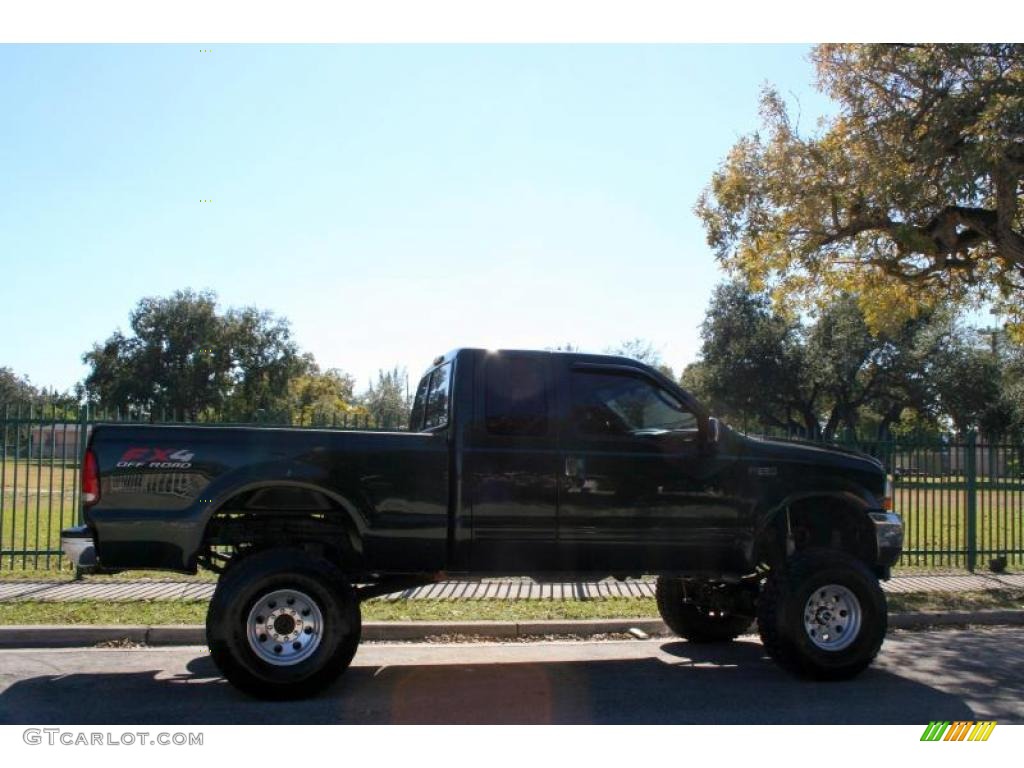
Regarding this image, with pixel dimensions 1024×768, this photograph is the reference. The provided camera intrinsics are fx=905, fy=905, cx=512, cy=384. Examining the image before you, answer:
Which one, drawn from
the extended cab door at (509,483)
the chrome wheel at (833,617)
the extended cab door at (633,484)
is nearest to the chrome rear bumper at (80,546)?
the extended cab door at (509,483)

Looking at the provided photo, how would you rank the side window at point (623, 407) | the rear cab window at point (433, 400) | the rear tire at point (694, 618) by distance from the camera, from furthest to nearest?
the rear tire at point (694, 618)
the rear cab window at point (433, 400)
the side window at point (623, 407)

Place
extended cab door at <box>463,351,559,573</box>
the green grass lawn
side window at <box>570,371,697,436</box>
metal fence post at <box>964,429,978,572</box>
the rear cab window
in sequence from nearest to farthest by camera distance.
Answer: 1. extended cab door at <box>463,351,559,573</box>
2. side window at <box>570,371,697,436</box>
3. the rear cab window
4. the green grass lawn
5. metal fence post at <box>964,429,978,572</box>

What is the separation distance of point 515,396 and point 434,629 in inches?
114

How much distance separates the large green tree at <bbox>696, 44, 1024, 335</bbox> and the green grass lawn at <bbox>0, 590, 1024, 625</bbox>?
4.73 metres

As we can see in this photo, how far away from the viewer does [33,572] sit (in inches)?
432

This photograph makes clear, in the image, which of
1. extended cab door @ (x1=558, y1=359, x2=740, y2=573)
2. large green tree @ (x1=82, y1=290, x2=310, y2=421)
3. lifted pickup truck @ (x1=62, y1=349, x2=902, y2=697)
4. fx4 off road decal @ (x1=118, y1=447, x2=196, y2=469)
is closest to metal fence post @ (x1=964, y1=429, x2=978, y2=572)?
lifted pickup truck @ (x1=62, y1=349, x2=902, y2=697)

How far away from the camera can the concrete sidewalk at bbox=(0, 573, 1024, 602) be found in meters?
9.57

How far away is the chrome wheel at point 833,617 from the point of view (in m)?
6.45

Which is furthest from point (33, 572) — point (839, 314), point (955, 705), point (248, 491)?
point (839, 314)

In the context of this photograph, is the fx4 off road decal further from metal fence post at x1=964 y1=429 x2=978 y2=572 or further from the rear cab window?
metal fence post at x1=964 y1=429 x2=978 y2=572

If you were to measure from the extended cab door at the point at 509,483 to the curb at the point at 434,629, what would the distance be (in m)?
2.26

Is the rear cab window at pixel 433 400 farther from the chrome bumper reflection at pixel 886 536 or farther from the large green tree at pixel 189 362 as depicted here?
the large green tree at pixel 189 362

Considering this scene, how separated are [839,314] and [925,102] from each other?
27.9 meters

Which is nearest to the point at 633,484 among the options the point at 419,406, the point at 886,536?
the point at 886,536
